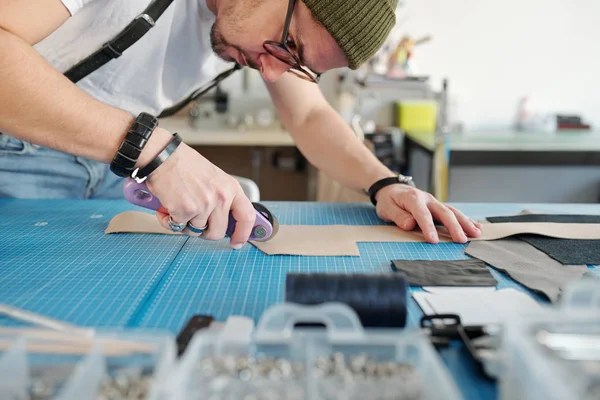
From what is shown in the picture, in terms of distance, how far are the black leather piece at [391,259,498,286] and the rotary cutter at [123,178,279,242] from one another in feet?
0.81

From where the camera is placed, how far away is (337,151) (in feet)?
4.99

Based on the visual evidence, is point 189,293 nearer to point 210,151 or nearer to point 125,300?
point 125,300

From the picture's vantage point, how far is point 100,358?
523mm

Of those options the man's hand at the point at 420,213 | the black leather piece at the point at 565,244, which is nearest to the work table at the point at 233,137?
the man's hand at the point at 420,213

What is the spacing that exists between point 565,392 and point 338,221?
2.92 ft

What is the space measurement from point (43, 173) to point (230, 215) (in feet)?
2.53

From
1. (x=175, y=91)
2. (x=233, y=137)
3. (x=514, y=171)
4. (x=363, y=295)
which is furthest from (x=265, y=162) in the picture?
(x=363, y=295)

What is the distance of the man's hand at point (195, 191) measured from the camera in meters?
0.94

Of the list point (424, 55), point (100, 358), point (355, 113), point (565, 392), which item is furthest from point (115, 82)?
point (424, 55)

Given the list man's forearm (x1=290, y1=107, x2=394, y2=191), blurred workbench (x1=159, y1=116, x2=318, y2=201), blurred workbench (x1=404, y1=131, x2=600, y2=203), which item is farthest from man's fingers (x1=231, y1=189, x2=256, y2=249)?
blurred workbench (x1=159, y1=116, x2=318, y2=201)

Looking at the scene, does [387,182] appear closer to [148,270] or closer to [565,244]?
[565,244]

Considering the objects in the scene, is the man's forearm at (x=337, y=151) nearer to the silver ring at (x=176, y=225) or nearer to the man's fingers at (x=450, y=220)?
the man's fingers at (x=450, y=220)

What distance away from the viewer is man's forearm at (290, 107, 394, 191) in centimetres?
143

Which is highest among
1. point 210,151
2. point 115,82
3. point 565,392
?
point 115,82
